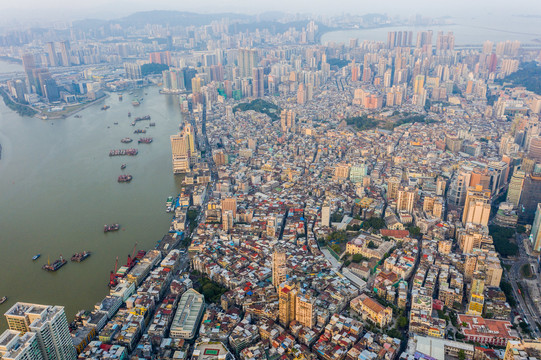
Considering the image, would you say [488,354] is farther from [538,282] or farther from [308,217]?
[308,217]

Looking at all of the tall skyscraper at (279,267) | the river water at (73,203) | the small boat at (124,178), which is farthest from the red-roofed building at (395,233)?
the small boat at (124,178)

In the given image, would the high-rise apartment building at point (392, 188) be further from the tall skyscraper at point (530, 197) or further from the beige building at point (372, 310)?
the beige building at point (372, 310)

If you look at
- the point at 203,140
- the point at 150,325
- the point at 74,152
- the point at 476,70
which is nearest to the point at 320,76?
the point at 476,70

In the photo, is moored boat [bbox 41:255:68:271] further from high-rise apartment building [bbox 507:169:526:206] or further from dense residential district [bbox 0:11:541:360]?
high-rise apartment building [bbox 507:169:526:206]

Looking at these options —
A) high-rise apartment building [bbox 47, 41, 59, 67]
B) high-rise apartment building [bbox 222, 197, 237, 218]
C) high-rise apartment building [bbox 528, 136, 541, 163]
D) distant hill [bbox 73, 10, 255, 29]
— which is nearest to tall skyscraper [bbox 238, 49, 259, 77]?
high-rise apartment building [bbox 47, 41, 59, 67]

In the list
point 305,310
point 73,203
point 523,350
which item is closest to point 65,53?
point 73,203

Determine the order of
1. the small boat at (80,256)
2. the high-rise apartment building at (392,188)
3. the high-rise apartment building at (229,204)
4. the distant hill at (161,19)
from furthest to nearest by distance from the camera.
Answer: the distant hill at (161,19)
the high-rise apartment building at (392,188)
the high-rise apartment building at (229,204)
the small boat at (80,256)

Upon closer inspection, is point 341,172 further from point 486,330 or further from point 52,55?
point 52,55
